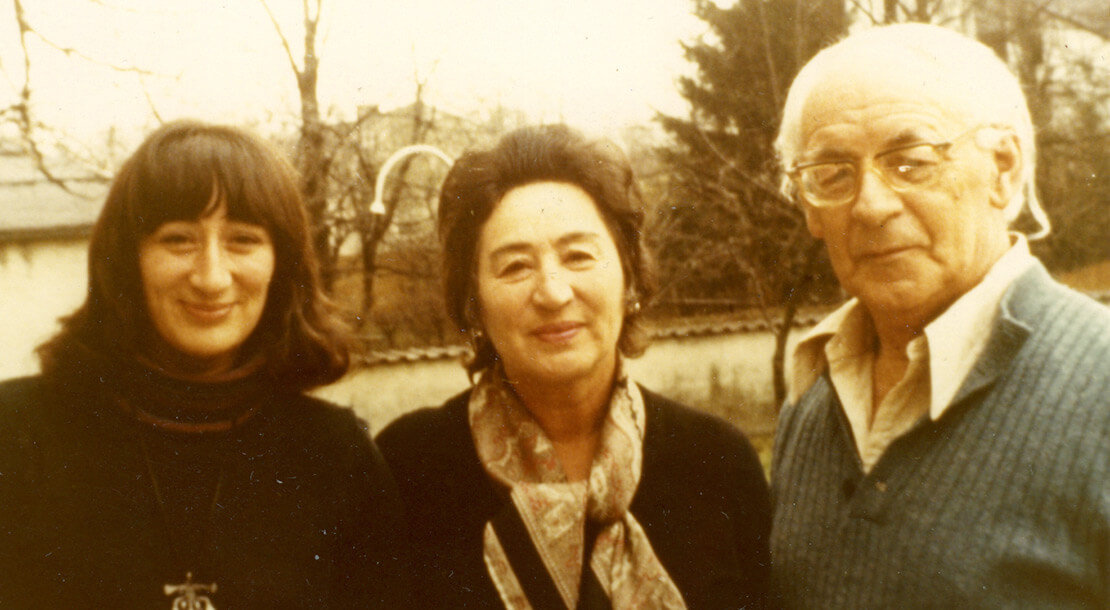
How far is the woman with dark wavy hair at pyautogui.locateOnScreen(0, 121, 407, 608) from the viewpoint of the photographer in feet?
6.42

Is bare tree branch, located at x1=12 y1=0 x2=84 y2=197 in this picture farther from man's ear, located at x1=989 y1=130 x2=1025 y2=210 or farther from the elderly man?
man's ear, located at x1=989 y1=130 x2=1025 y2=210

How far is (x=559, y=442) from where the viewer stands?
8.03ft

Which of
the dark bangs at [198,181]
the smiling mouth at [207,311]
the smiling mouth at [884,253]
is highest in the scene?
the dark bangs at [198,181]

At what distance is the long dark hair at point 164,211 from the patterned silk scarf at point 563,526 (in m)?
0.67

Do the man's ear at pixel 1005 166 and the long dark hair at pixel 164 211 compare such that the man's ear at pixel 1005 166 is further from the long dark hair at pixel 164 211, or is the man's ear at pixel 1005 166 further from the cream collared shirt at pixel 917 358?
the long dark hair at pixel 164 211

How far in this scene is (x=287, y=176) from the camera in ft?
7.30

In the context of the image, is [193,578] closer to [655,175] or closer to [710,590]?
[710,590]

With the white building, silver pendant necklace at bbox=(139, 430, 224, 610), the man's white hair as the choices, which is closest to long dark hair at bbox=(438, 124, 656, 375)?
the man's white hair

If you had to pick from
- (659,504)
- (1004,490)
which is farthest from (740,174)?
(1004,490)

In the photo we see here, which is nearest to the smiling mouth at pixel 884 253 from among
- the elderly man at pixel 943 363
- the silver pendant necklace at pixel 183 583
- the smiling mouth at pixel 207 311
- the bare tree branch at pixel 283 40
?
the elderly man at pixel 943 363

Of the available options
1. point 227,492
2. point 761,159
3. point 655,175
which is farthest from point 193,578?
point 655,175

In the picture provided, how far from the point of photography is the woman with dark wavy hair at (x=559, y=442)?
2.22 meters

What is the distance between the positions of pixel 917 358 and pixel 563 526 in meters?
0.97

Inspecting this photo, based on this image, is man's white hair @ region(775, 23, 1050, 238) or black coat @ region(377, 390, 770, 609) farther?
black coat @ region(377, 390, 770, 609)
